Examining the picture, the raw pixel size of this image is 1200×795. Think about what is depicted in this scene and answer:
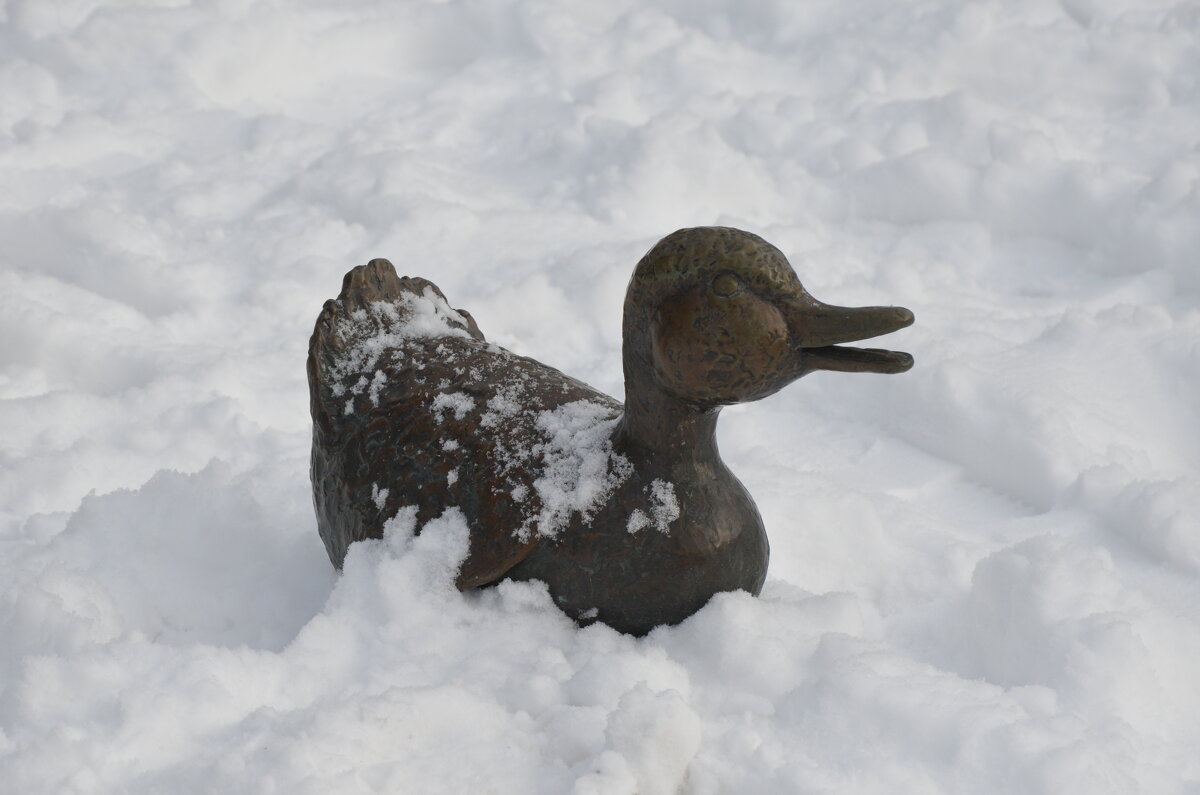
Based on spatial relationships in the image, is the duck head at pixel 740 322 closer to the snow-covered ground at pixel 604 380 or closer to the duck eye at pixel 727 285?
the duck eye at pixel 727 285

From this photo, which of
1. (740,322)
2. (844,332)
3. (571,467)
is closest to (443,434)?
(571,467)

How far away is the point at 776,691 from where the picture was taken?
6.33 feet

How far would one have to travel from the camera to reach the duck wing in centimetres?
204

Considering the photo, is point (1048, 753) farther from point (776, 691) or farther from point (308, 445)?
point (308, 445)

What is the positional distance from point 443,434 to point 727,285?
1.88 feet

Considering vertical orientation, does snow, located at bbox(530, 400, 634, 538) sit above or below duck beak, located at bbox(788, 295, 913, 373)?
below

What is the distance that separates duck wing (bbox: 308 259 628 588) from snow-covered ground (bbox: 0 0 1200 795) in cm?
11

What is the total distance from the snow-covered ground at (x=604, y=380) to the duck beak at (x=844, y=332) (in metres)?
0.44

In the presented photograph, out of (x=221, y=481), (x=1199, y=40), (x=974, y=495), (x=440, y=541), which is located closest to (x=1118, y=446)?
(x=974, y=495)

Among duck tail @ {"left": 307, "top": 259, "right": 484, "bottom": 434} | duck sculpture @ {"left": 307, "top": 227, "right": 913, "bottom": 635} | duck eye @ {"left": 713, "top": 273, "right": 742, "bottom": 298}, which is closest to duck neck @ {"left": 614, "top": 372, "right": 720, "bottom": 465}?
duck sculpture @ {"left": 307, "top": 227, "right": 913, "bottom": 635}

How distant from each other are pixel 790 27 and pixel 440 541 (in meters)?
3.60

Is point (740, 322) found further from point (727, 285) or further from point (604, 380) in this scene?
point (604, 380)

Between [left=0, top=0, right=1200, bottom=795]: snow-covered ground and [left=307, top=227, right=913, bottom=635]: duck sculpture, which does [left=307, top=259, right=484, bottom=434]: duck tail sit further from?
[left=0, top=0, right=1200, bottom=795]: snow-covered ground

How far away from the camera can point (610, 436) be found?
6.96 ft
